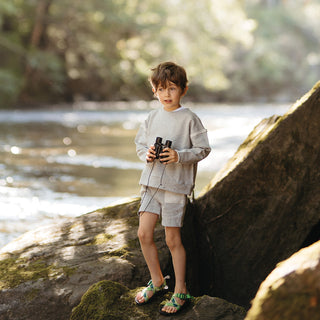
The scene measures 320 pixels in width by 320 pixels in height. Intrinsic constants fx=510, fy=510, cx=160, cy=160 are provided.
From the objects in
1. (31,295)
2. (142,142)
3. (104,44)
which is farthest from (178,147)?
(104,44)

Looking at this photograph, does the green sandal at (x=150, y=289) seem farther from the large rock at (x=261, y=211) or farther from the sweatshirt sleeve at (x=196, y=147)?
the sweatshirt sleeve at (x=196, y=147)

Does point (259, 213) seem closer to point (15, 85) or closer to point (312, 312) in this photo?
point (312, 312)

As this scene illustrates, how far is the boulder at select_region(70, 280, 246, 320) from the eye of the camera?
3117 mm

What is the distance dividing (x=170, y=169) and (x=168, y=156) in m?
0.17

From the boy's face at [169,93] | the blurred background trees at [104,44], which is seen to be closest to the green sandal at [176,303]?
the boy's face at [169,93]

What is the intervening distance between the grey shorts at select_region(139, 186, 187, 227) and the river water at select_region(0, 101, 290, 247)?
323 cm

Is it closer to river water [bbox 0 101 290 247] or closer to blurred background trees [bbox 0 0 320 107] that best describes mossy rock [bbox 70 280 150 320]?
river water [bbox 0 101 290 247]

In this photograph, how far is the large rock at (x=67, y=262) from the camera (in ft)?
11.6

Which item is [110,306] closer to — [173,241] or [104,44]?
[173,241]

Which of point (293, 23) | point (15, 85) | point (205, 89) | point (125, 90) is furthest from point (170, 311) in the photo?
point (293, 23)

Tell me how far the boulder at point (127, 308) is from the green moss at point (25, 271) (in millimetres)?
521

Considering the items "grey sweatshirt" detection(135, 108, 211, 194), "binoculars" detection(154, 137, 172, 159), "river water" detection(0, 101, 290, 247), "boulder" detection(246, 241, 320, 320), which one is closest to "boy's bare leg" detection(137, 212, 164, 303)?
"grey sweatshirt" detection(135, 108, 211, 194)

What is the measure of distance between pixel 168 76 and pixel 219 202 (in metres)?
1.48

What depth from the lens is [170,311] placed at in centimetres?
316
